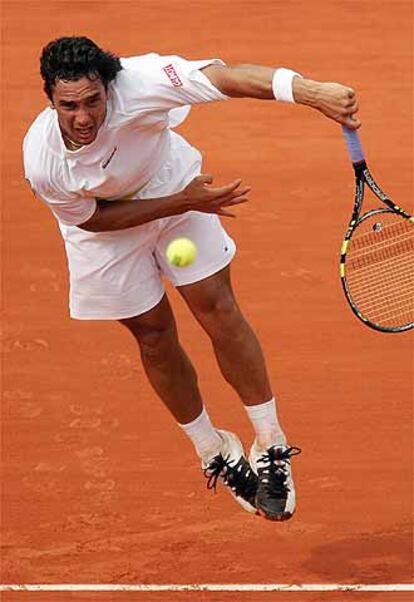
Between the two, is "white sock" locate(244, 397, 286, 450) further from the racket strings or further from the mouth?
the mouth

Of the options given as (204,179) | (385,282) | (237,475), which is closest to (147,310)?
(204,179)

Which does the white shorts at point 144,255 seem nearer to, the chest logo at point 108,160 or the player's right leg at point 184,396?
the player's right leg at point 184,396

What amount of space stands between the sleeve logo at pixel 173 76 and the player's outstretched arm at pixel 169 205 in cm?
42

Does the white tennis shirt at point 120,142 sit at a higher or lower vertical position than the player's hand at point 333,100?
lower

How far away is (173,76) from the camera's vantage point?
650 centimetres

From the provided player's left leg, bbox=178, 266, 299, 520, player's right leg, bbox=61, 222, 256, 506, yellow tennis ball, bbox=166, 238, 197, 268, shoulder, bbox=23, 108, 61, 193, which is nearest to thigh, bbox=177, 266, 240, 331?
player's left leg, bbox=178, 266, 299, 520

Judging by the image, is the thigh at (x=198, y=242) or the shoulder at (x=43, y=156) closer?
the shoulder at (x=43, y=156)

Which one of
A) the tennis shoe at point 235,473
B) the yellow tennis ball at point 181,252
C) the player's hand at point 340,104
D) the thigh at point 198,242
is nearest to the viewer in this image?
the player's hand at point 340,104

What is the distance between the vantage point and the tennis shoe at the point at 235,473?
24.6 ft

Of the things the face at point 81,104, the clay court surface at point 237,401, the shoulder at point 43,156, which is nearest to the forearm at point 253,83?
the face at point 81,104

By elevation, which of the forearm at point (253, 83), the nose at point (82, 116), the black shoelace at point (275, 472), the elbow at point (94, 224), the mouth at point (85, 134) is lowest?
the black shoelace at point (275, 472)

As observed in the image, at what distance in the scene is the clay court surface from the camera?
793 cm

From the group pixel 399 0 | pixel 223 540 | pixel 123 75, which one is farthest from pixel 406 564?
pixel 399 0

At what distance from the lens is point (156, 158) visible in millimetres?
6961
